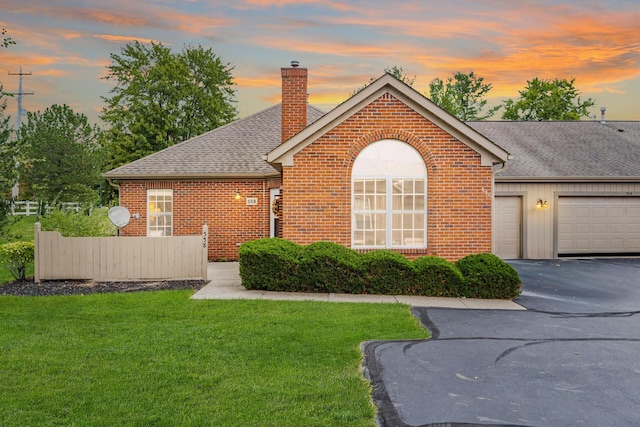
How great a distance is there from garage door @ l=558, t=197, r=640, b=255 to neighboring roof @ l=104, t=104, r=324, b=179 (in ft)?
34.1

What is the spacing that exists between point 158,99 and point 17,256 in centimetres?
2860

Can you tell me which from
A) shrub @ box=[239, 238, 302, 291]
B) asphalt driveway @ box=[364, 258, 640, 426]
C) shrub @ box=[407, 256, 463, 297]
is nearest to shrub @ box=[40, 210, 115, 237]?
shrub @ box=[239, 238, 302, 291]

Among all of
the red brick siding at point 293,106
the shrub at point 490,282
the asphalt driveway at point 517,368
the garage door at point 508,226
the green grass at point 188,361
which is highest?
the red brick siding at point 293,106

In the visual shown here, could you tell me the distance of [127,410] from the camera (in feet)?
16.5

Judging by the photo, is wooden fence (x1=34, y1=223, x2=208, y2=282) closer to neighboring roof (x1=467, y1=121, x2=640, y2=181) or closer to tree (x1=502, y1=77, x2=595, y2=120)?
neighboring roof (x1=467, y1=121, x2=640, y2=181)

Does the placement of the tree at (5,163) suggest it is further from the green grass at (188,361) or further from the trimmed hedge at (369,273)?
the trimmed hedge at (369,273)

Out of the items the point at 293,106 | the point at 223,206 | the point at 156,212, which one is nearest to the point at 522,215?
the point at 293,106

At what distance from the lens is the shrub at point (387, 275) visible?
11.9m

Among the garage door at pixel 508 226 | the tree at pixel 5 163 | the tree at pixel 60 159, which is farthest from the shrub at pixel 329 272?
the tree at pixel 60 159

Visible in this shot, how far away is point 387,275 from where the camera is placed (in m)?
11.9

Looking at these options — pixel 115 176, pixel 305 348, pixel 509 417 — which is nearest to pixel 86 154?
pixel 115 176

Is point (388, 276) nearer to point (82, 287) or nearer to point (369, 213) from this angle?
point (369, 213)

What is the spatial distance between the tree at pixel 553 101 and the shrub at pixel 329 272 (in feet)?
110

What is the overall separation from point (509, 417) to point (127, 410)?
363cm
